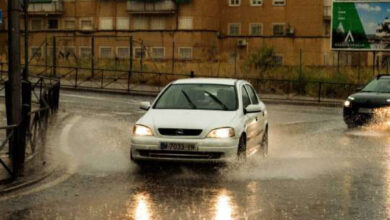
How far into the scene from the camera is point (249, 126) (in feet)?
38.8

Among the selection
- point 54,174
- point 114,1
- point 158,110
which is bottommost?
point 54,174

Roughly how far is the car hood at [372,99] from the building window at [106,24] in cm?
5181

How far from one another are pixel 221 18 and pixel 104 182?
6118cm

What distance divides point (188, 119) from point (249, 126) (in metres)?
1.35

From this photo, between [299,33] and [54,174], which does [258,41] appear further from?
[54,174]

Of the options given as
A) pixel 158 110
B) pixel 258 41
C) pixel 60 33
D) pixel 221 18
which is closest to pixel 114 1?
pixel 60 33

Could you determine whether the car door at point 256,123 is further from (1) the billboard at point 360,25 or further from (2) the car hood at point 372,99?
(1) the billboard at point 360,25

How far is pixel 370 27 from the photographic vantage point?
41031mm

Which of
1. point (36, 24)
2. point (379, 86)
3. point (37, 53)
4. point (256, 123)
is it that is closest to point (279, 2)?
point (36, 24)

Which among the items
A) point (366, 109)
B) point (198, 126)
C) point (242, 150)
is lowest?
point (366, 109)

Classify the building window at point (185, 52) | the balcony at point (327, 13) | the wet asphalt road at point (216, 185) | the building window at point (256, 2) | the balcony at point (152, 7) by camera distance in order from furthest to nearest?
1. the building window at point (256, 2)
2. the balcony at point (152, 7)
3. the building window at point (185, 52)
4. the balcony at point (327, 13)
5. the wet asphalt road at point (216, 185)

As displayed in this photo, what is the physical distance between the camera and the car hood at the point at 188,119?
10.7 meters

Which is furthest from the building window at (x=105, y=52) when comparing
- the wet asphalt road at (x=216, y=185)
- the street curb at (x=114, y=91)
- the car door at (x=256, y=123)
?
the car door at (x=256, y=123)

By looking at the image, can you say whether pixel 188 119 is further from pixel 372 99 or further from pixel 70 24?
pixel 70 24
